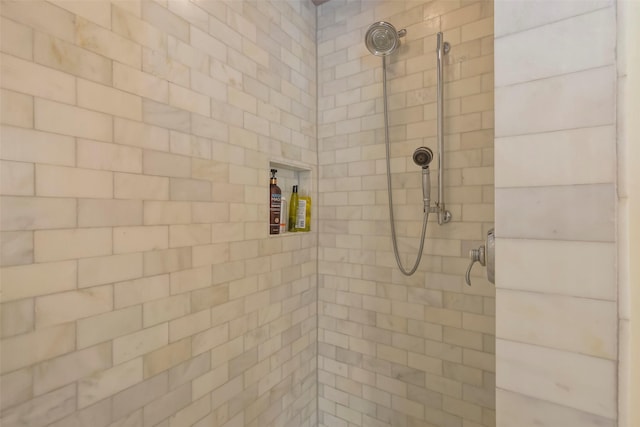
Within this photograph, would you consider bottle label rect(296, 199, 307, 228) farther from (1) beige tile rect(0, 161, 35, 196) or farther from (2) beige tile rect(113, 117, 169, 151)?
(1) beige tile rect(0, 161, 35, 196)

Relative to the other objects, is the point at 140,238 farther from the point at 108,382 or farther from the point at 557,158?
the point at 557,158

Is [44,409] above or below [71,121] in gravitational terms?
below

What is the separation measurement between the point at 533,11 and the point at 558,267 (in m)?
0.45

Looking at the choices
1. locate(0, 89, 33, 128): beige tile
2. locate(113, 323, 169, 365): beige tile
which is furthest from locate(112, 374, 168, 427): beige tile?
locate(0, 89, 33, 128): beige tile

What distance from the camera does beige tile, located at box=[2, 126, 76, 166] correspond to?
76 cm

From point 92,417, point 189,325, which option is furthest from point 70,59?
point 92,417

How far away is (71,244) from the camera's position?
2.84 feet

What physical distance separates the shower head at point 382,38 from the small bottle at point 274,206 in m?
0.80

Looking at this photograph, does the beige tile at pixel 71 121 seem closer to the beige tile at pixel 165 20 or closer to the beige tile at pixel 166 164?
the beige tile at pixel 166 164

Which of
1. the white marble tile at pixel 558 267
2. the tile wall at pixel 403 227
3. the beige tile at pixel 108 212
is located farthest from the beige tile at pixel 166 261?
the white marble tile at pixel 558 267

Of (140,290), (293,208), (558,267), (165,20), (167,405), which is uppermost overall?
(165,20)

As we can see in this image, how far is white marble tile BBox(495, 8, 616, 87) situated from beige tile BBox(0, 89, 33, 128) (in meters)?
1.10

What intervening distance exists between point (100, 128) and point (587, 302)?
1.24 meters

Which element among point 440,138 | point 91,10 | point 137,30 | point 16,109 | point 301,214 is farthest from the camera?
point 301,214
